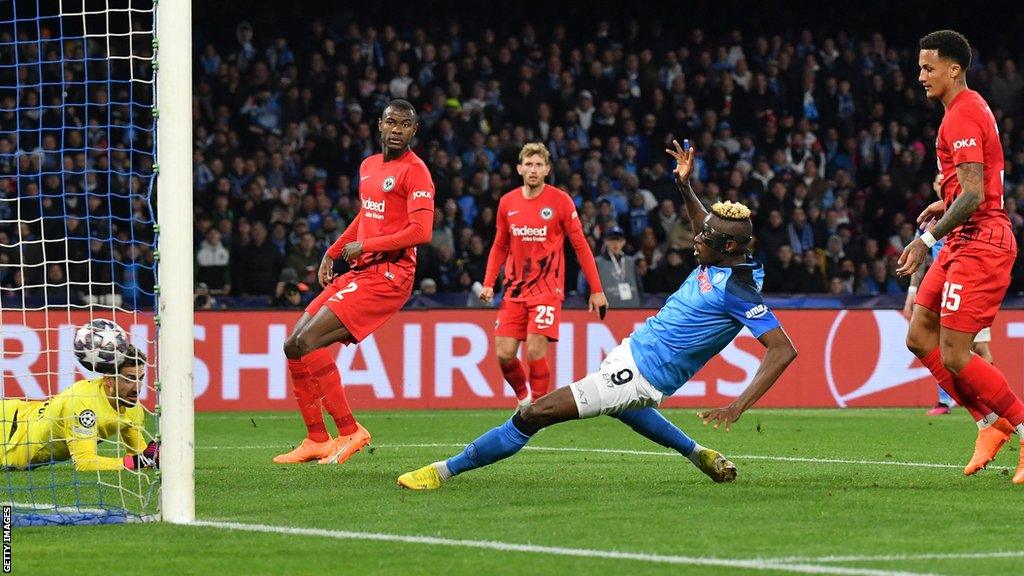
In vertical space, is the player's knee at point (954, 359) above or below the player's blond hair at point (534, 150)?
below

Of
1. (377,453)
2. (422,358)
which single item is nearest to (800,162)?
(422,358)

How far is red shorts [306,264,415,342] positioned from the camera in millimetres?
10195

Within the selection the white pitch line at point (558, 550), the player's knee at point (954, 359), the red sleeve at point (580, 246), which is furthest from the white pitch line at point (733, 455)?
the white pitch line at point (558, 550)

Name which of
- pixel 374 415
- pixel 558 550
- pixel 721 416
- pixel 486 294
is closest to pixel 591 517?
pixel 721 416

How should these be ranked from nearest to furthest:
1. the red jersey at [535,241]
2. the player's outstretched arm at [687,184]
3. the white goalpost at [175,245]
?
the white goalpost at [175,245], the player's outstretched arm at [687,184], the red jersey at [535,241]

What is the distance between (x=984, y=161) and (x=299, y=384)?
460 centimetres

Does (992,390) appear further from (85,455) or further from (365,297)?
(85,455)

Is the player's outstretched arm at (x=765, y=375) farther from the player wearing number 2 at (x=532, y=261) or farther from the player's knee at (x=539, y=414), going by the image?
the player wearing number 2 at (x=532, y=261)

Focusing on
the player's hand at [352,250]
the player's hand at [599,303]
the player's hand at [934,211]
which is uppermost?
the player's hand at [934,211]

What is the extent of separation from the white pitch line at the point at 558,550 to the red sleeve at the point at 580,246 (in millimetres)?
7014

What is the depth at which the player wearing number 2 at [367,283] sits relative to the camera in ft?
33.4

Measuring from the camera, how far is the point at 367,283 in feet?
33.8

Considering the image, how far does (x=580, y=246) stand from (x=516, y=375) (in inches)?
52.8

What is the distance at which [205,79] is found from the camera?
22.8 metres
